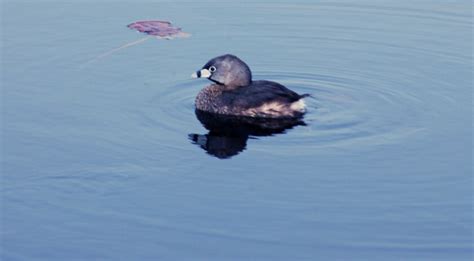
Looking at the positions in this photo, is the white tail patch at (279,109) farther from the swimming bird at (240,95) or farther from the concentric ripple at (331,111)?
the concentric ripple at (331,111)

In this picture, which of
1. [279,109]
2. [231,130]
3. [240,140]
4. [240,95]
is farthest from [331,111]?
[240,140]

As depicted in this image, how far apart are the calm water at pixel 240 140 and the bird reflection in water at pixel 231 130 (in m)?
0.05

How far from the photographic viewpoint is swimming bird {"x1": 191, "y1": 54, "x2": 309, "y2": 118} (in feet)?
38.5

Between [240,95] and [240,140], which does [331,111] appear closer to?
[240,95]

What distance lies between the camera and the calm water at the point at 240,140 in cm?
854

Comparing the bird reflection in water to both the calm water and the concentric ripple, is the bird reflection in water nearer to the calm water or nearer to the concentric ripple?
the calm water

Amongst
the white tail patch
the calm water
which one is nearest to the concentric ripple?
the calm water

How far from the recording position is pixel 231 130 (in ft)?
37.5

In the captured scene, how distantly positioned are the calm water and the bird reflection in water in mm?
46

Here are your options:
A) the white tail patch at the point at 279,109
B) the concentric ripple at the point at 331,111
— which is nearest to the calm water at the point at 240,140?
the concentric ripple at the point at 331,111

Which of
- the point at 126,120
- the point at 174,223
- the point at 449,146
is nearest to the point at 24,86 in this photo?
the point at 126,120

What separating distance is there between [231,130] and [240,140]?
45 cm

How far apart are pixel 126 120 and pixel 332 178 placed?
2661 mm

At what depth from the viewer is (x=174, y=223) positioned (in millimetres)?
8695
